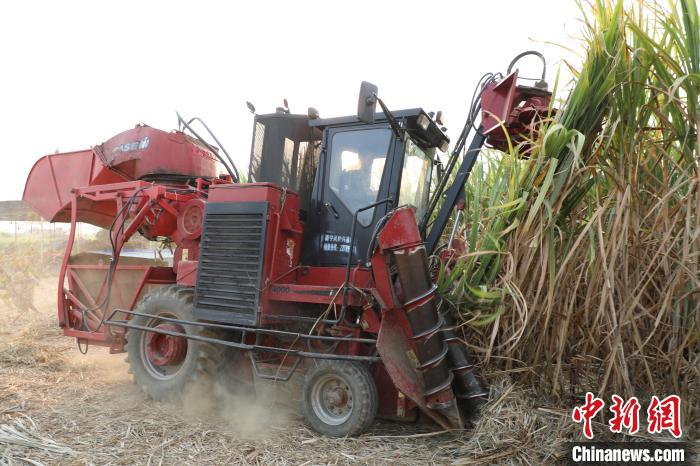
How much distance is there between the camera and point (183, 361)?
13.8ft

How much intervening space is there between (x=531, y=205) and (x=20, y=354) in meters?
5.12

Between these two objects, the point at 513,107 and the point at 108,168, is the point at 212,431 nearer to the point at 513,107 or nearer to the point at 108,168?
the point at 108,168

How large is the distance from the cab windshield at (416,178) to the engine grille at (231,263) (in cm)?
107

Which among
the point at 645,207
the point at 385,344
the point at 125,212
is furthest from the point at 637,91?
the point at 125,212

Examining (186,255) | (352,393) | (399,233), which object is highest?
(399,233)

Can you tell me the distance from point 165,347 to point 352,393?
6.04 ft

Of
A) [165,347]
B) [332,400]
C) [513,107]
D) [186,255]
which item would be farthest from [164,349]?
[513,107]

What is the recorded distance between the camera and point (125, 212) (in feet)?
15.1

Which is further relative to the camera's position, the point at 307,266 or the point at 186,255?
the point at 186,255

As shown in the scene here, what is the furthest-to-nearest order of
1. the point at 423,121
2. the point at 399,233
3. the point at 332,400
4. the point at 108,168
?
1. the point at 108,168
2. the point at 423,121
3. the point at 332,400
4. the point at 399,233

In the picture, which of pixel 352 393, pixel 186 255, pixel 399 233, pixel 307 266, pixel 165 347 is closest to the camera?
pixel 399 233

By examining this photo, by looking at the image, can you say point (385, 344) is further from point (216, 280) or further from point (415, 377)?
point (216, 280)

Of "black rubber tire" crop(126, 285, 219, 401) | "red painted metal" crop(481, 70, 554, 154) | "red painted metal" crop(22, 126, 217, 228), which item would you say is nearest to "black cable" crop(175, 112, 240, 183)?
"red painted metal" crop(22, 126, 217, 228)

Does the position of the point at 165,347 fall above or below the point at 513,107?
below
